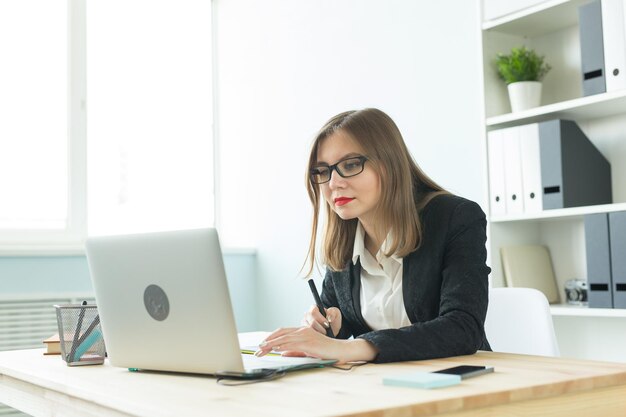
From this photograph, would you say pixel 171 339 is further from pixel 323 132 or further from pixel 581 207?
pixel 581 207

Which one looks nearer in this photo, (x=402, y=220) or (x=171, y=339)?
(x=171, y=339)

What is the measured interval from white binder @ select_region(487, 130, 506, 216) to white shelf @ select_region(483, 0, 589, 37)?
364 mm

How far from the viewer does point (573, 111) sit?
7.97 feet

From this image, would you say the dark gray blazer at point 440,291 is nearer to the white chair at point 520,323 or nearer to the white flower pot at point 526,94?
the white chair at point 520,323

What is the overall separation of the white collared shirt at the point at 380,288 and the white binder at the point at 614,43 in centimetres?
95

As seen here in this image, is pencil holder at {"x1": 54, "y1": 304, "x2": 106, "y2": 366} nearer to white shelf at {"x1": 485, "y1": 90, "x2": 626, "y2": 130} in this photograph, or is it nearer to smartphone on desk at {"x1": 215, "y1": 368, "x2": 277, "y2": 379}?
smartphone on desk at {"x1": 215, "y1": 368, "x2": 277, "y2": 379}

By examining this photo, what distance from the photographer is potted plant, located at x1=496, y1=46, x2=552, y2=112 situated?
101 inches

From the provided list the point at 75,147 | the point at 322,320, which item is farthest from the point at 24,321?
the point at 322,320

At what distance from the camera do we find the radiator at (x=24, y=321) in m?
3.30

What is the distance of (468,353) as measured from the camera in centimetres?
153

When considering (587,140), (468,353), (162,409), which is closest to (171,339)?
(162,409)

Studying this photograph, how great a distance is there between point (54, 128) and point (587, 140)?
2.51 metres

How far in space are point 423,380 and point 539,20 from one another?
180cm

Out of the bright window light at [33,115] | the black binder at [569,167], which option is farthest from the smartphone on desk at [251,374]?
the bright window light at [33,115]
